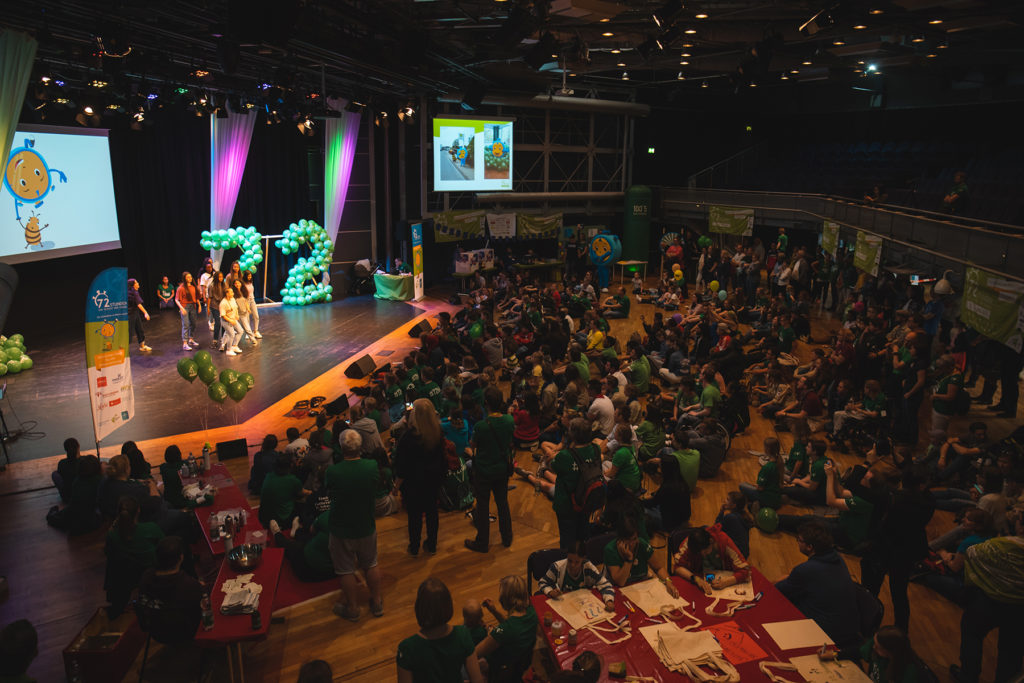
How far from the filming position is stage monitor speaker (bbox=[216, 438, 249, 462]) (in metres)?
7.47

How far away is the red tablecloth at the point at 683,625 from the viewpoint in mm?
3217

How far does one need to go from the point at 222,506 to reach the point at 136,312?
7034 mm

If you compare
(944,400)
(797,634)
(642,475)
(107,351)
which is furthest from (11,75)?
(944,400)

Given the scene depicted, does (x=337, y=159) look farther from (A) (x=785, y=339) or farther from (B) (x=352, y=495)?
(B) (x=352, y=495)

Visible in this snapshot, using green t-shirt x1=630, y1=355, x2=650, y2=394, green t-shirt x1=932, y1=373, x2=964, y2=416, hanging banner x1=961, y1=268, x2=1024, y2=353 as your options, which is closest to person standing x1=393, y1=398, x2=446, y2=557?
green t-shirt x1=630, y1=355, x2=650, y2=394

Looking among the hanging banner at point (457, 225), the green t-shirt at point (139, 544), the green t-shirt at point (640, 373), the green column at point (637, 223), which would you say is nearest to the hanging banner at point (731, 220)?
the green column at point (637, 223)

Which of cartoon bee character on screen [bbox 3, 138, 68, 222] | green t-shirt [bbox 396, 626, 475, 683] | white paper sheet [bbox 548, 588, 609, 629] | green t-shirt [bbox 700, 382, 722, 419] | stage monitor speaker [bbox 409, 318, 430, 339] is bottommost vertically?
stage monitor speaker [bbox 409, 318, 430, 339]

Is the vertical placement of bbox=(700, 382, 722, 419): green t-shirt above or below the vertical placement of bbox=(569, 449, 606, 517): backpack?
below

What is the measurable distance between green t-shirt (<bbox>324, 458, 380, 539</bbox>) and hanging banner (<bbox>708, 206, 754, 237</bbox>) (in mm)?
15253

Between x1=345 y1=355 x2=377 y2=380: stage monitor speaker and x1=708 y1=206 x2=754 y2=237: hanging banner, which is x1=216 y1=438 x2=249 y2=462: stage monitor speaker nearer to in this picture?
x1=345 y1=355 x2=377 y2=380: stage monitor speaker

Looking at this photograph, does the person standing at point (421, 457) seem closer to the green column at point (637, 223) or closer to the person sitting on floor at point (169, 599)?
the person sitting on floor at point (169, 599)

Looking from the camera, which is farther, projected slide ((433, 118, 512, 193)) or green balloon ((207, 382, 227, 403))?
projected slide ((433, 118, 512, 193))

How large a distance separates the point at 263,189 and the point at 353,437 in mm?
12734

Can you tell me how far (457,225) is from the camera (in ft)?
58.7
